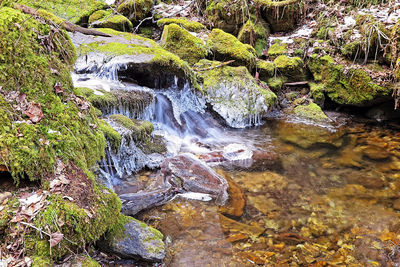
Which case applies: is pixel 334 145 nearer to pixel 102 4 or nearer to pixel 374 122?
pixel 374 122

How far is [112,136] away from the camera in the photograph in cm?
455

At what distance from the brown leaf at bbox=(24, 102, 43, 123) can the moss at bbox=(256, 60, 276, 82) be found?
8844mm

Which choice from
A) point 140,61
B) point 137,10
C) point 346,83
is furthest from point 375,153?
point 137,10

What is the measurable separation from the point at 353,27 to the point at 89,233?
10567mm

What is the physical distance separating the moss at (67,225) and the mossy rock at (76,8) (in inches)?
449

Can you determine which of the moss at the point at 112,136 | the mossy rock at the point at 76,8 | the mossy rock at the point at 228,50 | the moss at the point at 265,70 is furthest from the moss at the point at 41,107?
the mossy rock at the point at 76,8

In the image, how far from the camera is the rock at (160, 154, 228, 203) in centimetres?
450

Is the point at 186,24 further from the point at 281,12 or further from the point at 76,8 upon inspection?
the point at 76,8

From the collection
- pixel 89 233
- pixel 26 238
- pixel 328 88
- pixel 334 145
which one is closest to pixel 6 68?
pixel 26 238

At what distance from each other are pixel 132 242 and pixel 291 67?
9.16 m

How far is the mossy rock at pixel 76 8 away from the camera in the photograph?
38.1ft

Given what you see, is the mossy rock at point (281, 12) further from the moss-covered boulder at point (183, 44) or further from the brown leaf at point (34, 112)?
the brown leaf at point (34, 112)

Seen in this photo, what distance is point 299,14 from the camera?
11.9m

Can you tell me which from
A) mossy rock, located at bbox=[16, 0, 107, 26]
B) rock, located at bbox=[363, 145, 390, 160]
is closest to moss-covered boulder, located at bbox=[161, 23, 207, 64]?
mossy rock, located at bbox=[16, 0, 107, 26]
